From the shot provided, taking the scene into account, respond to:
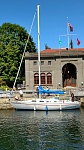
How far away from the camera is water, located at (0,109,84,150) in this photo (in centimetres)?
2019

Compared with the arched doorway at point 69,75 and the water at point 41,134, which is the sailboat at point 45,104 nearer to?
the water at point 41,134

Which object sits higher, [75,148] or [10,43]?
[10,43]

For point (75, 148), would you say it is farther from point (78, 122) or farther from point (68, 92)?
point (68, 92)

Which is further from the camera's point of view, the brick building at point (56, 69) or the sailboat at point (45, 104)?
the brick building at point (56, 69)

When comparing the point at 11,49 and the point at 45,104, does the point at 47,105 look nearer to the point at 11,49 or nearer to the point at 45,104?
the point at 45,104

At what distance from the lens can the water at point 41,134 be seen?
2019 cm

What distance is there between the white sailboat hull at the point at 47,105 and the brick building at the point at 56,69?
1545 cm

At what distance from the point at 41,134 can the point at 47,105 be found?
1629cm

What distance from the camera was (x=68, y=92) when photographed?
47125 millimetres

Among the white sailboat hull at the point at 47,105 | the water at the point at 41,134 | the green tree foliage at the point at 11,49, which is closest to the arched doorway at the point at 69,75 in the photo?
the green tree foliage at the point at 11,49

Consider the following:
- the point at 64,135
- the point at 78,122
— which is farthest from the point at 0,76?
the point at 64,135

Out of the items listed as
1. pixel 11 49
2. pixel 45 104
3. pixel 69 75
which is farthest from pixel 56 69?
pixel 45 104

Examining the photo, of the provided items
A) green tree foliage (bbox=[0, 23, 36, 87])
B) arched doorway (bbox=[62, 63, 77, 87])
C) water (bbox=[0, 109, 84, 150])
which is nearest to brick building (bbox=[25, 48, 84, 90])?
arched doorway (bbox=[62, 63, 77, 87])

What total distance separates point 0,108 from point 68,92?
12.0 m
